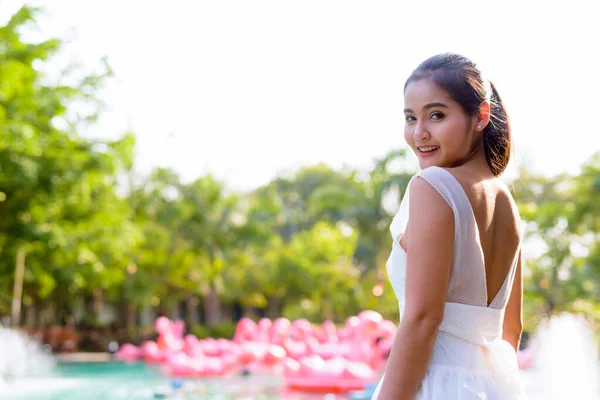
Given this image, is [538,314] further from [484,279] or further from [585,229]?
[484,279]

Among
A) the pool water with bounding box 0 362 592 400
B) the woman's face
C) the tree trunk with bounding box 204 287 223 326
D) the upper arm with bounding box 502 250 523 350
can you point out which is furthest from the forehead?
the tree trunk with bounding box 204 287 223 326

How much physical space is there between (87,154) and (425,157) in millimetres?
14822

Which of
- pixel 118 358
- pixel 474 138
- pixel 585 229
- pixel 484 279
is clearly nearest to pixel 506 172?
pixel 474 138

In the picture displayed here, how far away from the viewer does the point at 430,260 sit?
1.28m

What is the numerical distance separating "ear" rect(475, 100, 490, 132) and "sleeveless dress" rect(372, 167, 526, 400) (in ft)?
0.57

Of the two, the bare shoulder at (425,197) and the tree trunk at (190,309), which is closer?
the bare shoulder at (425,197)

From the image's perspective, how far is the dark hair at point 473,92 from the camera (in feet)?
4.71

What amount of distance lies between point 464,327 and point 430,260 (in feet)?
0.55

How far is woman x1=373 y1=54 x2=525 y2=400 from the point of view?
1.29 metres

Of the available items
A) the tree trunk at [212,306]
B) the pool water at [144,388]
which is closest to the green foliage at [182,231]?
the tree trunk at [212,306]

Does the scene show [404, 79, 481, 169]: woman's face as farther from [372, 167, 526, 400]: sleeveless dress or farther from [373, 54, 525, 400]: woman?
[372, 167, 526, 400]: sleeveless dress

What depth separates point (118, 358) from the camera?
22203mm

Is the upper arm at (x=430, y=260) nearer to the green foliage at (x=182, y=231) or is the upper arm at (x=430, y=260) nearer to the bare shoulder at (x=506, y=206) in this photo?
the bare shoulder at (x=506, y=206)

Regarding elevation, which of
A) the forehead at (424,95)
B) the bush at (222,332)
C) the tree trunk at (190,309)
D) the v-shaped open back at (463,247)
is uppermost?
the forehead at (424,95)
